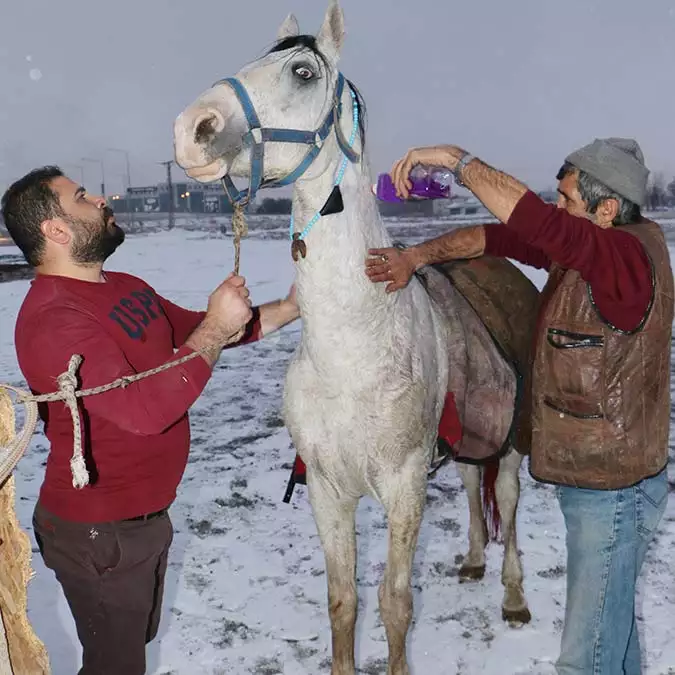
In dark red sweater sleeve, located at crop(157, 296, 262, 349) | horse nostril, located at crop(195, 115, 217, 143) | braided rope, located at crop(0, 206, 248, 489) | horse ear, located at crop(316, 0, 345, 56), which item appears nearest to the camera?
braided rope, located at crop(0, 206, 248, 489)

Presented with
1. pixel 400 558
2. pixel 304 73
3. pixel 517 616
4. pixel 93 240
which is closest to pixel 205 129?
pixel 304 73

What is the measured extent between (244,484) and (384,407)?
2.62 m

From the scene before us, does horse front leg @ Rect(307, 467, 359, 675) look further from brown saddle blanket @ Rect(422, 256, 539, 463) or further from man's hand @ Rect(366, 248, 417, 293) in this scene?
man's hand @ Rect(366, 248, 417, 293)

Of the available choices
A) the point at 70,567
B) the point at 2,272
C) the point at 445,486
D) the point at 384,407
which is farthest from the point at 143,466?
the point at 2,272

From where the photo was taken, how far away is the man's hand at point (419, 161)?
1.97 meters

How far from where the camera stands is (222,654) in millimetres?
2963

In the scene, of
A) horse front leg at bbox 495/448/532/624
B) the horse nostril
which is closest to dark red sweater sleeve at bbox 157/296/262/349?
the horse nostril

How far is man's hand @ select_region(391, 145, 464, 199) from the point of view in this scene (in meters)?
1.97

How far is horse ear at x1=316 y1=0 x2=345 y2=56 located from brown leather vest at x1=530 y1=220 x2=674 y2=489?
1.02m

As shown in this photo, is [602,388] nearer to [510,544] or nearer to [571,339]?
[571,339]

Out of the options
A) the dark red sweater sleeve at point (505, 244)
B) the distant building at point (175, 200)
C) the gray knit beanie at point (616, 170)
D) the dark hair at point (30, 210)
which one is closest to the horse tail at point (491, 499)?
the dark red sweater sleeve at point (505, 244)

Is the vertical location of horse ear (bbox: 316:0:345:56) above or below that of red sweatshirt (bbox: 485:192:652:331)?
above

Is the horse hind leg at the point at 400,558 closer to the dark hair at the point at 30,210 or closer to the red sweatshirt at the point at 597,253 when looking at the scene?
the red sweatshirt at the point at 597,253

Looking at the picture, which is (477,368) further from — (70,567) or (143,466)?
(70,567)
